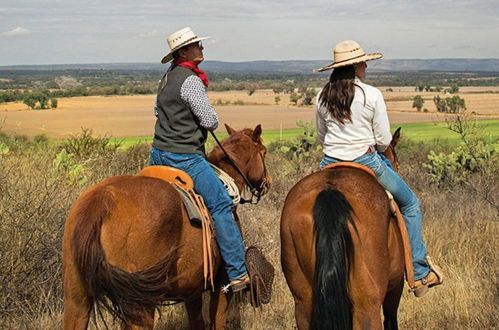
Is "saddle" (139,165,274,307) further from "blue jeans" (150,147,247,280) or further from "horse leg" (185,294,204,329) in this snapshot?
"horse leg" (185,294,204,329)

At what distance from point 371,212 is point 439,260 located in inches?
179

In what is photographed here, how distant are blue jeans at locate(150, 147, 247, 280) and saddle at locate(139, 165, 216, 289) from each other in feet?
0.29

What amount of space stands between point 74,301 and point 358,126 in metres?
2.48

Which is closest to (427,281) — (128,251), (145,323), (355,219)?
(355,219)

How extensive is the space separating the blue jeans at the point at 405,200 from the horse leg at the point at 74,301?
2.11m

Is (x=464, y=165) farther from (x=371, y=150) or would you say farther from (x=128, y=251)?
(x=128, y=251)

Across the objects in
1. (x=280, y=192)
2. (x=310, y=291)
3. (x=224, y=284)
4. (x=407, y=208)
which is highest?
(x=407, y=208)

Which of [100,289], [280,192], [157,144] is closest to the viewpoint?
[100,289]

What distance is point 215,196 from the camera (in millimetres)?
5309

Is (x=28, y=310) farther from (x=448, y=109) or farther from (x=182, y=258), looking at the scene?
(x=448, y=109)

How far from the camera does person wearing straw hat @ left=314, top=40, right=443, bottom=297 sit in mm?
4828

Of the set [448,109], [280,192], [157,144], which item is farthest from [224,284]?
[280,192]

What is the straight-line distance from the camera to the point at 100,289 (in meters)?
4.20

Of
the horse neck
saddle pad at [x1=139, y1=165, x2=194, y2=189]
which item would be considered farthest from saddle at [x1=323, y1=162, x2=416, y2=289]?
the horse neck
